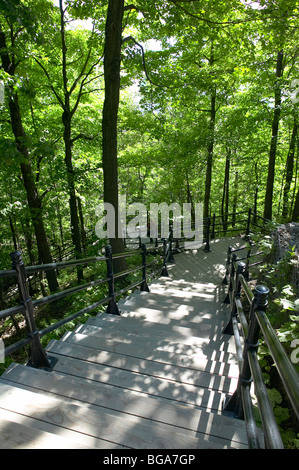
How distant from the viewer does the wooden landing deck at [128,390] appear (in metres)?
1.57

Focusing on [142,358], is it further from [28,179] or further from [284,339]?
[28,179]

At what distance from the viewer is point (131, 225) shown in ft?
76.5

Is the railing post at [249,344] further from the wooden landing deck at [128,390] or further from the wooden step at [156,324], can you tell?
the wooden step at [156,324]

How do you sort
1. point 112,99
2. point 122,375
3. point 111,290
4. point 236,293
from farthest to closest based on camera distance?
point 112,99 → point 111,290 → point 236,293 → point 122,375

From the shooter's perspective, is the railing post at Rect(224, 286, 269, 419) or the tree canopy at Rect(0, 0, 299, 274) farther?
the tree canopy at Rect(0, 0, 299, 274)

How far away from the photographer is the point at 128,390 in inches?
86.4

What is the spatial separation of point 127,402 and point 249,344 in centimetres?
110

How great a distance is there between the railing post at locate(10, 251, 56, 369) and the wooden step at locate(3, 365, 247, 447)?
16 cm

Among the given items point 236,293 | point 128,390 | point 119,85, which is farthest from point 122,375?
point 119,85

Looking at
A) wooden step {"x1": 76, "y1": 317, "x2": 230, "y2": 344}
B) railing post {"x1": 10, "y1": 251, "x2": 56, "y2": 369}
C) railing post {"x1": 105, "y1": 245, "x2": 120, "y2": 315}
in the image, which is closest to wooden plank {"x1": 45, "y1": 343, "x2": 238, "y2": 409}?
railing post {"x1": 10, "y1": 251, "x2": 56, "y2": 369}

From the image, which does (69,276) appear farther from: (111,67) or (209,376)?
(209,376)

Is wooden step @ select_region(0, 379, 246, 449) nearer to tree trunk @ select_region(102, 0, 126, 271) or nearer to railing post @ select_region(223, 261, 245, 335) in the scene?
railing post @ select_region(223, 261, 245, 335)

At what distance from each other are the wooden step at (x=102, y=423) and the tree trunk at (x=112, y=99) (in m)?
4.91

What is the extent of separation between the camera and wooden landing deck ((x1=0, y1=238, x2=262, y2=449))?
1567mm
